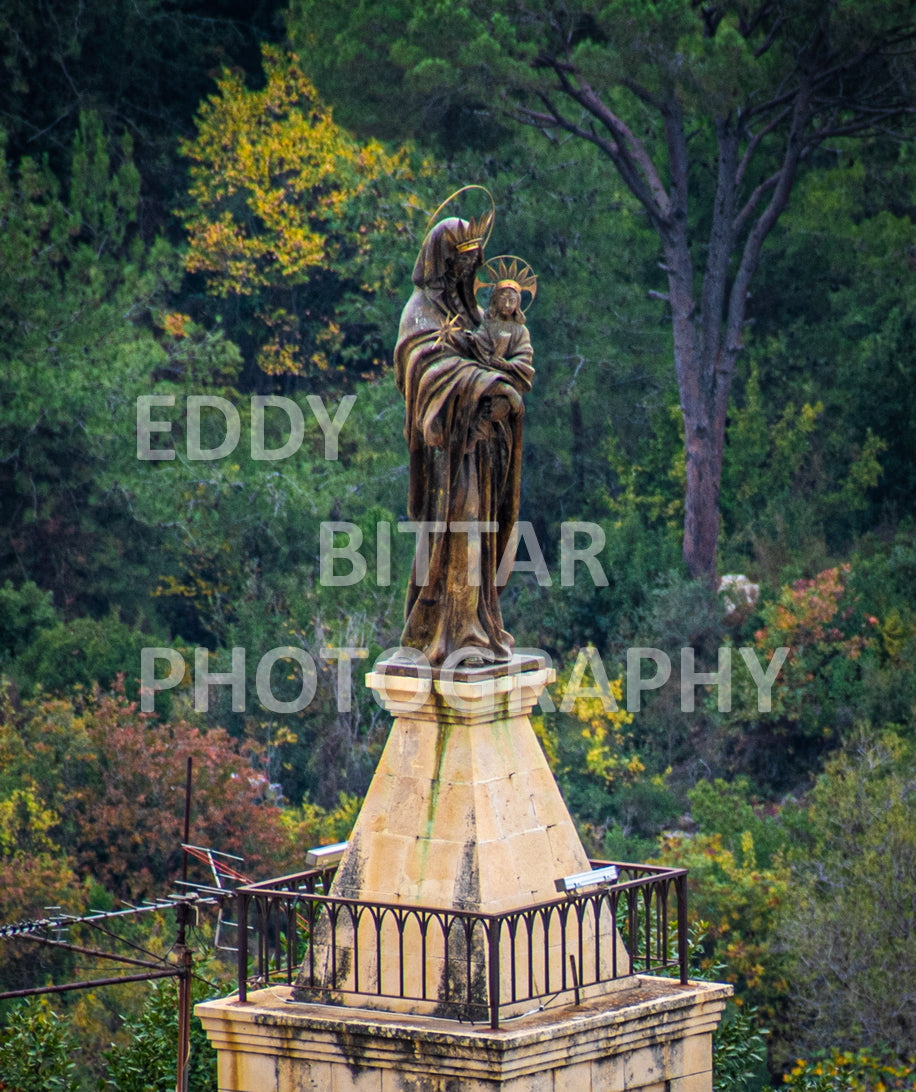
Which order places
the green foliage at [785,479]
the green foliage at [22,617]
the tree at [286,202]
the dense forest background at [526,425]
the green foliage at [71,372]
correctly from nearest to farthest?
the dense forest background at [526,425], the green foliage at [22,617], the green foliage at [785,479], the green foliage at [71,372], the tree at [286,202]

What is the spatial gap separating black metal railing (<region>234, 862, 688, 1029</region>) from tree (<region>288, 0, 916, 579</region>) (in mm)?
17606

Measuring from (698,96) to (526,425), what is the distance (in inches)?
261

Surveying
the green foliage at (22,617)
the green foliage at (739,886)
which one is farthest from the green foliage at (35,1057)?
the green foliage at (22,617)

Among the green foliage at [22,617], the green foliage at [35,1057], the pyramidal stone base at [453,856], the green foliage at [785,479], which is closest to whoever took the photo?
the pyramidal stone base at [453,856]

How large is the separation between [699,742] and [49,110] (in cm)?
1351

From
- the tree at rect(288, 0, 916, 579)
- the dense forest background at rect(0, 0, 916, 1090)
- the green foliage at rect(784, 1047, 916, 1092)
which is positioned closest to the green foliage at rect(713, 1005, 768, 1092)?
the green foliage at rect(784, 1047, 916, 1092)

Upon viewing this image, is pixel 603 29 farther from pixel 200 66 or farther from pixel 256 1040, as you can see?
pixel 256 1040

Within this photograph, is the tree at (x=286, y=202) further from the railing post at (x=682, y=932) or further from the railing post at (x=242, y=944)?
the railing post at (x=242, y=944)

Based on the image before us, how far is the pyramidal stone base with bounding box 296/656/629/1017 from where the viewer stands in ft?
35.4

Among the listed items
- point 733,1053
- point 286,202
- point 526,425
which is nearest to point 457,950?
point 733,1053

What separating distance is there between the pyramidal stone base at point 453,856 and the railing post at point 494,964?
162 millimetres

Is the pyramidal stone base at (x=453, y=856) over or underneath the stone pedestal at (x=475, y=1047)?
over

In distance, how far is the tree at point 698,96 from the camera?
1092 inches

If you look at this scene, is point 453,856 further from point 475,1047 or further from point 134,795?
point 134,795
